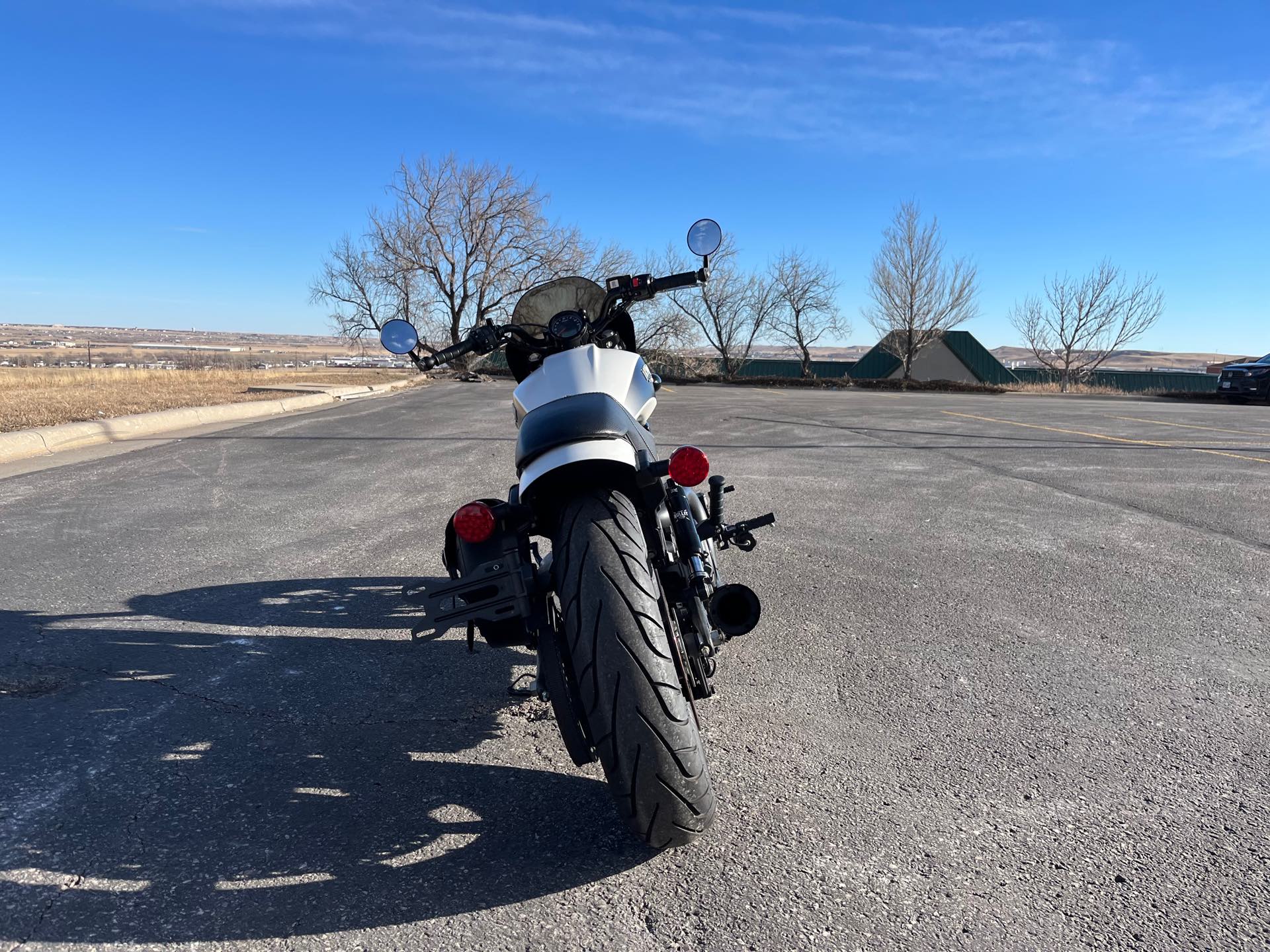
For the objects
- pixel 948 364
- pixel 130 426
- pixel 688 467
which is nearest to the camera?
pixel 688 467

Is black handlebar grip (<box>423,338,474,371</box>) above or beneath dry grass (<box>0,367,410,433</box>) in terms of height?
above

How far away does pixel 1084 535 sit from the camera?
20.1 ft

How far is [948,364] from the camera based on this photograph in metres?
51.0

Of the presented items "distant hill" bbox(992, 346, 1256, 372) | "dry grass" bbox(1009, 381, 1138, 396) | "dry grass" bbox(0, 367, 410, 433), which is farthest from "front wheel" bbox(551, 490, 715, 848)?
"distant hill" bbox(992, 346, 1256, 372)

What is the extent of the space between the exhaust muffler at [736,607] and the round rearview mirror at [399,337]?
2.03 m

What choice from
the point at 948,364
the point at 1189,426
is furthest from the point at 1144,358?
the point at 1189,426

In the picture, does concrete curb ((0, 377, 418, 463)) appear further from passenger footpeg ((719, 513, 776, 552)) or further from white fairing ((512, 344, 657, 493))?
passenger footpeg ((719, 513, 776, 552))

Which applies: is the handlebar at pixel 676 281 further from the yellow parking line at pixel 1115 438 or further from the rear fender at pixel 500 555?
the yellow parking line at pixel 1115 438

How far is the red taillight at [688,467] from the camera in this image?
2.66 m

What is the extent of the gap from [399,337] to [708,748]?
2273 mm

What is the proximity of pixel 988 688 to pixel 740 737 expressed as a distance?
1183 mm

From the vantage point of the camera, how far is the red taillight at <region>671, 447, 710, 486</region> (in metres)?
2.66

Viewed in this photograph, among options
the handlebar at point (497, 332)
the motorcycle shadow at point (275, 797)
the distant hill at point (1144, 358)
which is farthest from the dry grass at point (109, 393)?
the distant hill at point (1144, 358)

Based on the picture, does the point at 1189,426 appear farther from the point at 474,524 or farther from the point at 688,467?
the point at 474,524
